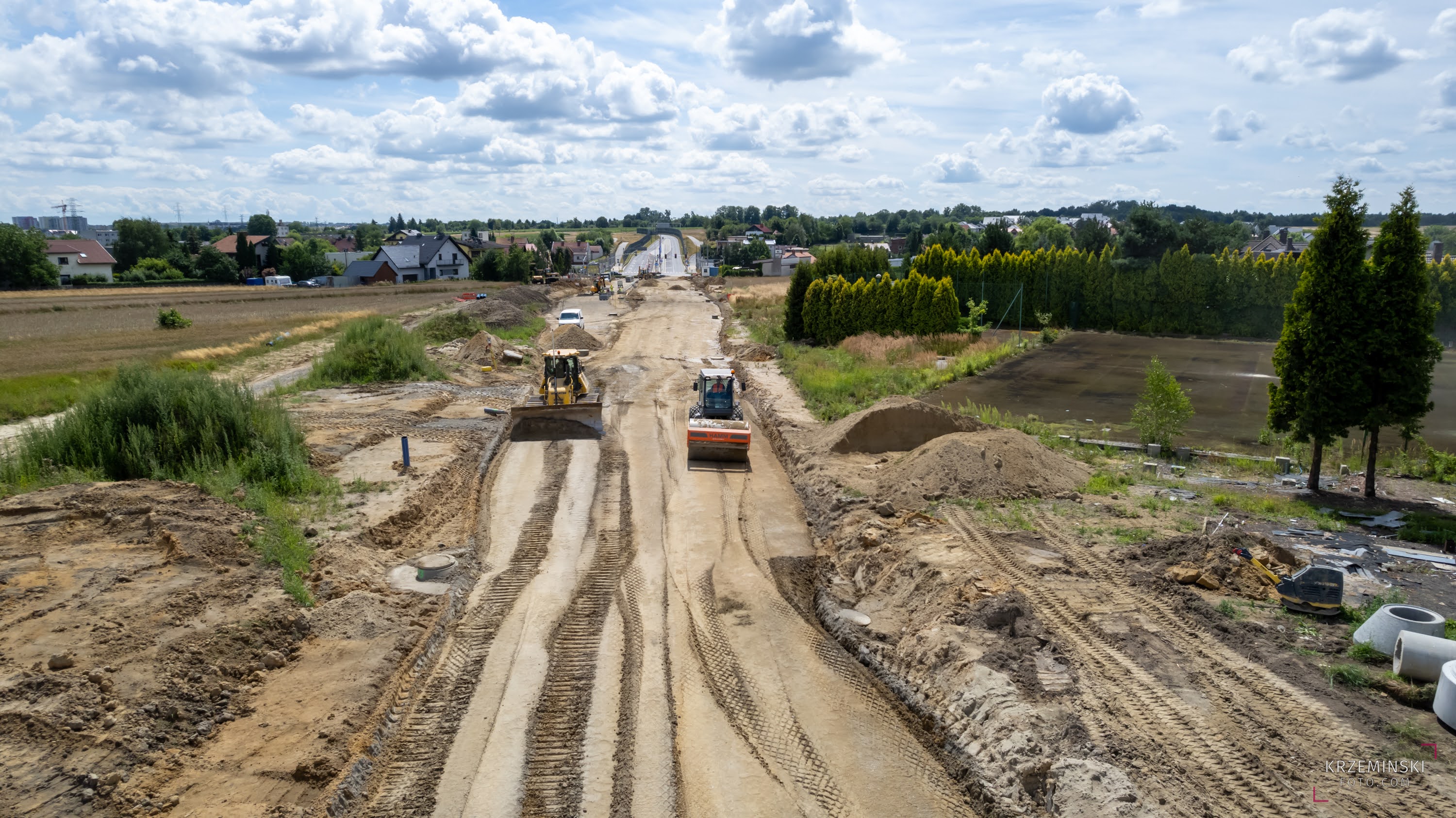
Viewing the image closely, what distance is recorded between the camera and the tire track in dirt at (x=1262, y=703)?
7102 mm

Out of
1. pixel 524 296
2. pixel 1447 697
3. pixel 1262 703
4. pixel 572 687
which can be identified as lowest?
pixel 572 687

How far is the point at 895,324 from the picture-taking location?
4094 cm

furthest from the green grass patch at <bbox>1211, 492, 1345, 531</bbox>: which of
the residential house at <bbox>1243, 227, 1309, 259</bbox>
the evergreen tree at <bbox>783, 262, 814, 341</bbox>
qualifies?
the residential house at <bbox>1243, 227, 1309, 259</bbox>

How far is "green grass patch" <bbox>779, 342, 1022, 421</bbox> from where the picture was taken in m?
26.0

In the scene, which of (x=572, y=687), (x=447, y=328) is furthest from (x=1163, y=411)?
(x=447, y=328)

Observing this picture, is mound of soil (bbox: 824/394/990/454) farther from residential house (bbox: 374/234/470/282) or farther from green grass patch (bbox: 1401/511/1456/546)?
residential house (bbox: 374/234/470/282)

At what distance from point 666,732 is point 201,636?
19.1 ft

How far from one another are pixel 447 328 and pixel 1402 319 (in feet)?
119

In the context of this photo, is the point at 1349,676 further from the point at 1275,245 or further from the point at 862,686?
the point at 1275,245

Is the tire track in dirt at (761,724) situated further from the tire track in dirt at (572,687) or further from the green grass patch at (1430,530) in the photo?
the green grass patch at (1430,530)

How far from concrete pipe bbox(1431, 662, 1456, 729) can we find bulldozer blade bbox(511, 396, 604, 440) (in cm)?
1805

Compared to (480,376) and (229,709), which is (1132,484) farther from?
(480,376)

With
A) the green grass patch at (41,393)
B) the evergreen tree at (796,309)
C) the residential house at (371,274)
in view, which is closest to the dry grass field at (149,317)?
the green grass patch at (41,393)

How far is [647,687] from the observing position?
9.98 metres
